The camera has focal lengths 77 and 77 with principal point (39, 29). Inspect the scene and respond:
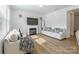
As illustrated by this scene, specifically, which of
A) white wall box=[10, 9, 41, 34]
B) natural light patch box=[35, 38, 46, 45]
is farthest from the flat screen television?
natural light patch box=[35, 38, 46, 45]

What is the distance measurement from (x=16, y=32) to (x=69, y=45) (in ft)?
5.77

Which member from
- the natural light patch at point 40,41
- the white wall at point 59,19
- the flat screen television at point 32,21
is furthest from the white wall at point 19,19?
the natural light patch at point 40,41

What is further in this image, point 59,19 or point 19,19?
point 59,19

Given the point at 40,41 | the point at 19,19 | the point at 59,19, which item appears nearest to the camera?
the point at 19,19

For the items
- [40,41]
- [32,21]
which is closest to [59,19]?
[32,21]

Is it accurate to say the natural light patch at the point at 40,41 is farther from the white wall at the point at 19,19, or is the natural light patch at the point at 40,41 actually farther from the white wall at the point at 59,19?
the white wall at the point at 19,19

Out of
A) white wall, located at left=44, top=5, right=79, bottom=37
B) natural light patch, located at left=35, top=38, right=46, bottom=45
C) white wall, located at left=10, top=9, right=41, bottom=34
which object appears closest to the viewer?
white wall, located at left=10, top=9, right=41, bottom=34

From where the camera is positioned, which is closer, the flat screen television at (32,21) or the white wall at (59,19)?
the flat screen television at (32,21)

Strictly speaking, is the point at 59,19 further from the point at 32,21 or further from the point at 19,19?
the point at 19,19

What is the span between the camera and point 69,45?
257 centimetres

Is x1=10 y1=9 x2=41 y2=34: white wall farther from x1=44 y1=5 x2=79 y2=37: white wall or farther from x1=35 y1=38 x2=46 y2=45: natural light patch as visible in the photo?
x1=35 y1=38 x2=46 y2=45: natural light patch

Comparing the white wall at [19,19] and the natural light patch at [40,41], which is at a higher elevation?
the white wall at [19,19]
